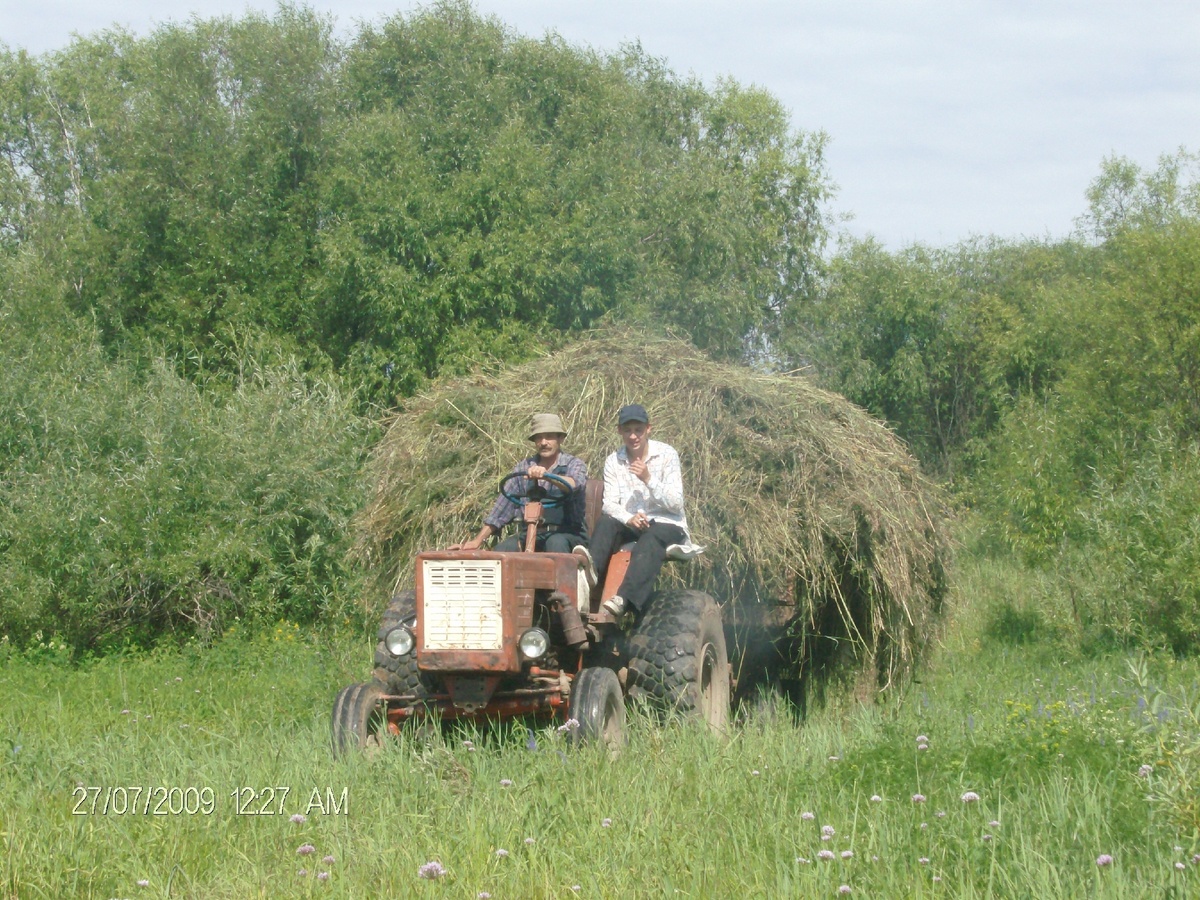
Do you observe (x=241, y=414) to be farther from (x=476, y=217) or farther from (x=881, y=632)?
(x=881, y=632)

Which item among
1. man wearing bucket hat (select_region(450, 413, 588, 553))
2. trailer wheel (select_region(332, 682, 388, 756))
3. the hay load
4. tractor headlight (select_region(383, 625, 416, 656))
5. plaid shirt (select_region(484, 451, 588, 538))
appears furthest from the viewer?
the hay load

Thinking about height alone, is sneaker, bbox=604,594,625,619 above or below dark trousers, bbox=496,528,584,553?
below

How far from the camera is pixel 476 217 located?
2009 cm

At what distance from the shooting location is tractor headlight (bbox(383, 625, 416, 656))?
6.65 meters

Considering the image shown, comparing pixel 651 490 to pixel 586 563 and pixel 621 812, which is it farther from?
pixel 621 812

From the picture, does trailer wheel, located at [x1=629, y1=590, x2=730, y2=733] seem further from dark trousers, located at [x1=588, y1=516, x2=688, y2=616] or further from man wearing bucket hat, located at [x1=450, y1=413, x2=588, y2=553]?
man wearing bucket hat, located at [x1=450, y1=413, x2=588, y2=553]

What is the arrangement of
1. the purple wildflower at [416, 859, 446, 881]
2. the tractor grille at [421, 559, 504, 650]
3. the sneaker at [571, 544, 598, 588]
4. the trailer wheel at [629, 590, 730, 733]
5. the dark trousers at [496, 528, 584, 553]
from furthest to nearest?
1. the dark trousers at [496, 528, 584, 553]
2. the sneaker at [571, 544, 598, 588]
3. the trailer wheel at [629, 590, 730, 733]
4. the tractor grille at [421, 559, 504, 650]
5. the purple wildflower at [416, 859, 446, 881]

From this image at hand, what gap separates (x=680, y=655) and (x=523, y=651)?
1.05 metres

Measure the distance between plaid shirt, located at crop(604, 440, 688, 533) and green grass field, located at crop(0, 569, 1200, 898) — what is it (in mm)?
1438

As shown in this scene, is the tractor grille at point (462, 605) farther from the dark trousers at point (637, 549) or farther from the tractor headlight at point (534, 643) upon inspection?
the dark trousers at point (637, 549)

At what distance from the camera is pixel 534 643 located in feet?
21.3

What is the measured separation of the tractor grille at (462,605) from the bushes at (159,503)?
6.61 metres

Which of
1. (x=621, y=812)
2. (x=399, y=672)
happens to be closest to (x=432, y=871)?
(x=621, y=812)

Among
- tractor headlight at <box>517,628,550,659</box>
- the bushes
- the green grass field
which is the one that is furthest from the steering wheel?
the bushes
